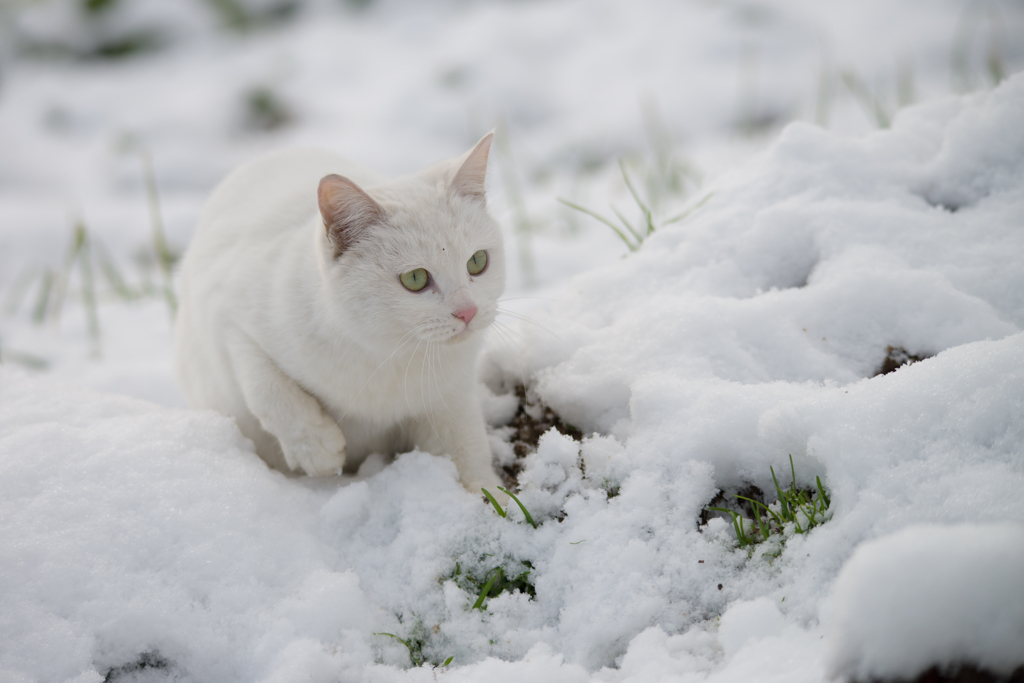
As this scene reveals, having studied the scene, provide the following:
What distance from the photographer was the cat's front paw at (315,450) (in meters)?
1.52

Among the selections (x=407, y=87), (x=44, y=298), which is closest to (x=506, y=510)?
(x=44, y=298)

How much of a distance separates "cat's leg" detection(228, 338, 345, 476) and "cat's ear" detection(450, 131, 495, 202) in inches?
24.9

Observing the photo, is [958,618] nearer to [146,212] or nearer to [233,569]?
[233,569]

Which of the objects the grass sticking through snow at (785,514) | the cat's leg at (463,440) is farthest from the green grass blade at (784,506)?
the cat's leg at (463,440)

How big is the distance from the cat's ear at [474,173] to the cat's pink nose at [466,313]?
36 centimetres

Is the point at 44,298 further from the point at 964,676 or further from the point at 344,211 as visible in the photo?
the point at 964,676

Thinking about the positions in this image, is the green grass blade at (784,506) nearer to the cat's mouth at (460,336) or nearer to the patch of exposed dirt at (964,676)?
the patch of exposed dirt at (964,676)

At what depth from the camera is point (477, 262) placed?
5.22ft

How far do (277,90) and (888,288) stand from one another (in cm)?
507

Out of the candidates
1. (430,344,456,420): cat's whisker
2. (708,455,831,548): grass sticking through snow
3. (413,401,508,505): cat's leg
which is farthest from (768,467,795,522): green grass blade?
(430,344,456,420): cat's whisker

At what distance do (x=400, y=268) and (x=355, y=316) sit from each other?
149 millimetres

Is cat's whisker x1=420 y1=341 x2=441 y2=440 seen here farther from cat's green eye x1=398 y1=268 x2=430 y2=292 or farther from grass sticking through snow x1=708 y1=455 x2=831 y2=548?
grass sticking through snow x1=708 y1=455 x2=831 y2=548

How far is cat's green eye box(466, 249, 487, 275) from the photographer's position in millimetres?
1569

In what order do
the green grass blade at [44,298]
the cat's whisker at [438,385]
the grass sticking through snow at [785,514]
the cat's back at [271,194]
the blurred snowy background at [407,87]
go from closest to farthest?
the grass sticking through snow at [785,514], the cat's whisker at [438,385], the cat's back at [271,194], the green grass blade at [44,298], the blurred snowy background at [407,87]
